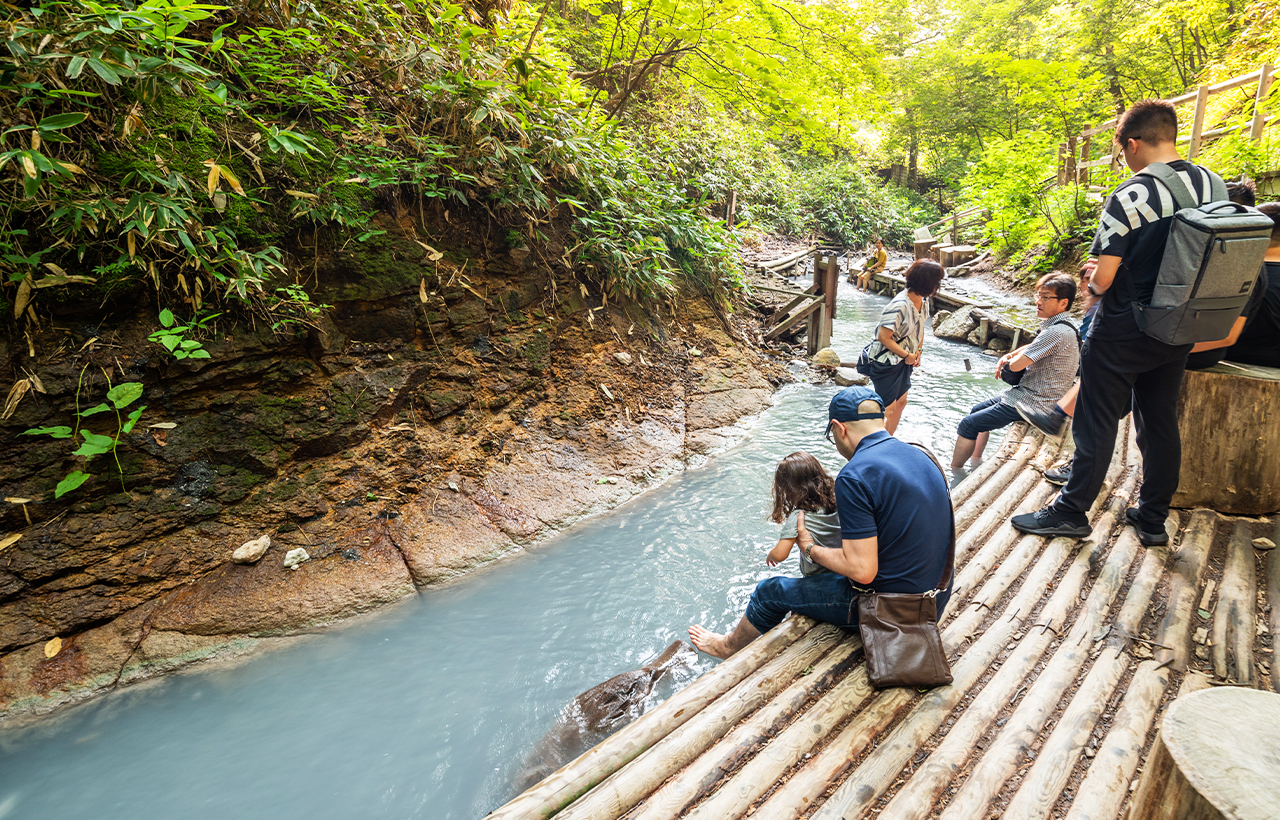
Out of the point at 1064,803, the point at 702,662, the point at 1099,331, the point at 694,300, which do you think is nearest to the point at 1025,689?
the point at 1064,803

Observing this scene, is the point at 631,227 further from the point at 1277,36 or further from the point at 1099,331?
the point at 1277,36

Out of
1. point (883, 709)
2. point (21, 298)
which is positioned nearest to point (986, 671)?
point (883, 709)

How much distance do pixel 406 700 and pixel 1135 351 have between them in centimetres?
444

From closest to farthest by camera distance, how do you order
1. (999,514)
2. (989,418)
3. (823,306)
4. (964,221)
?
(999,514)
(989,418)
(823,306)
(964,221)

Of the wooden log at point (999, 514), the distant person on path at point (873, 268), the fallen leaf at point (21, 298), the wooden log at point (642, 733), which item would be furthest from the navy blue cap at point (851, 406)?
the distant person on path at point (873, 268)

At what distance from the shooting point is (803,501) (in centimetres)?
298

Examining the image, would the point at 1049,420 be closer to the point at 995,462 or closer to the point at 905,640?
the point at 995,462

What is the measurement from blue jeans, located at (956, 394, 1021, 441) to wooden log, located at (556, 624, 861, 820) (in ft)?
10.5

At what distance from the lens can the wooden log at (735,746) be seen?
187 cm

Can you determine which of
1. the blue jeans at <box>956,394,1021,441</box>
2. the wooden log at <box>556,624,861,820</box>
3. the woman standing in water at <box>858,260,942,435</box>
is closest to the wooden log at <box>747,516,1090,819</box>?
the wooden log at <box>556,624,861,820</box>

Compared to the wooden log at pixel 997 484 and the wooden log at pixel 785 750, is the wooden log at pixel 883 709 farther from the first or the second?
the wooden log at pixel 997 484

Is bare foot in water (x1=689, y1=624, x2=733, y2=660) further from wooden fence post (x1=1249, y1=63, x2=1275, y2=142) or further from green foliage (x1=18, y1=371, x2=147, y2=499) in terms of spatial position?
wooden fence post (x1=1249, y1=63, x2=1275, y2=142)

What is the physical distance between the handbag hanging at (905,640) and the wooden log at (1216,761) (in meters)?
0.79

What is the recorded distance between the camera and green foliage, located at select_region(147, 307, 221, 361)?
3369 mm
